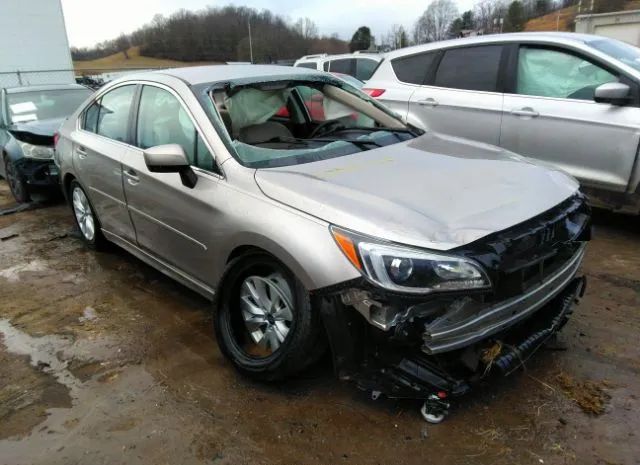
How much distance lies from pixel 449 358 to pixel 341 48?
195ft

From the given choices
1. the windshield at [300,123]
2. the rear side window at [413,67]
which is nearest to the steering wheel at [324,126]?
the windshield at [300,123]

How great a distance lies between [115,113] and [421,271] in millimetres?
3005

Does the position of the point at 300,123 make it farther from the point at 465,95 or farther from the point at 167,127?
the point at 465,95

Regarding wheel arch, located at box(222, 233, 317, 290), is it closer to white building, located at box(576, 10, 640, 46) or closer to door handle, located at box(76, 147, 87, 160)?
door handle, located at box(76, 147, 87, 160)

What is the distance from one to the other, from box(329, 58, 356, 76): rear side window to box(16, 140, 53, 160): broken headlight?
7.90 metres

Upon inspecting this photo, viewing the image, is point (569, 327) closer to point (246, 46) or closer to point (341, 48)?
point (246, 46)

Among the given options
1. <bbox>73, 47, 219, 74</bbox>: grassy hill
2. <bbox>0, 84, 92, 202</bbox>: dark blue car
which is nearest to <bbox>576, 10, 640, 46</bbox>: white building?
<bbox>0, 84, 92, 202</bbox>: dark blue car

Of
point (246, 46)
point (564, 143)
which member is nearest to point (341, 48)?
point (246, 46)

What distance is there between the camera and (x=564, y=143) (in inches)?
183

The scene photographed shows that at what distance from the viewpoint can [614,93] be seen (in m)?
4.23

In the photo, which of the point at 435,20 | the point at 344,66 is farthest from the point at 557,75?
the point at 435,20

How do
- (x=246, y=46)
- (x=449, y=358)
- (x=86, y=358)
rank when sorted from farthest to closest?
1. (x=246, y=46)
2. (x=86, y=358)
3. (x=449, y=358)

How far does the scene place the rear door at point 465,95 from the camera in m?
5.13

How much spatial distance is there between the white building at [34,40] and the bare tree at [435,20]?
4303cm
